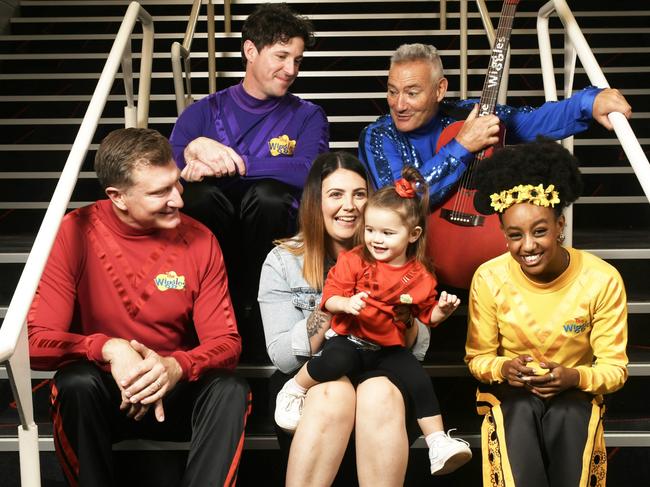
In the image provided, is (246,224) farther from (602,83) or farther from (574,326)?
(602,83)

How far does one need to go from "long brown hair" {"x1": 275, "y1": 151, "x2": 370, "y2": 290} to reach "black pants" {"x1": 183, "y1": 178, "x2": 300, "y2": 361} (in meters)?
0.18

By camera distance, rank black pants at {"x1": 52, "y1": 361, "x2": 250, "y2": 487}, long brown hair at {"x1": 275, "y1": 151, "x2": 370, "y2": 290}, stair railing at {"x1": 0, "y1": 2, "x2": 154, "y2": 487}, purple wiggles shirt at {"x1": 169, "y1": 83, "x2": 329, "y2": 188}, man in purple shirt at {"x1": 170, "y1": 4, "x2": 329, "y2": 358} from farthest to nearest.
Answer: purple wiggles shirt at {"x1": 169, "y1": 83, "x2": 329, "y2": 188} < man in purple shirt at {"x1": 170, "y1": 4, "x2": 329, "y2": 358} < long brown hair at {"x1": 275, "y1": 151, "x2": 370, "y2": 290} < black pants at {"x1": 52, "y1": 361, "x2": 250, "y2": 487} < stair railing at {"x1": 0, "y1": 2, "x2": 154, "y2": 487}

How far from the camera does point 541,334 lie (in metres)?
2.32

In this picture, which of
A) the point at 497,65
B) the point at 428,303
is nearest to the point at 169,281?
the point at 428,303

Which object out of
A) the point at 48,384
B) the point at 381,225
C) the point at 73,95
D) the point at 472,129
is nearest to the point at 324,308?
the point at 381,225

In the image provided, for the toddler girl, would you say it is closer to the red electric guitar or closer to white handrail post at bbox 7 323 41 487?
the red electric guitar

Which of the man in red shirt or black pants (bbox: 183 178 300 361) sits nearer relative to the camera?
the man in red shirt

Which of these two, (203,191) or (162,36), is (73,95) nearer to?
(162,36)

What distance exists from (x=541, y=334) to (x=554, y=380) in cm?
16

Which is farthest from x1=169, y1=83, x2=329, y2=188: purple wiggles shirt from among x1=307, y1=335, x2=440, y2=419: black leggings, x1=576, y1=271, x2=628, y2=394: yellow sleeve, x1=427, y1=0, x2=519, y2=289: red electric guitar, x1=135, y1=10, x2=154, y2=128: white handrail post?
x1=576, y1=271, x2=628, y2=394: yellow sleeve

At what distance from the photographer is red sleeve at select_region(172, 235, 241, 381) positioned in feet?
7.54

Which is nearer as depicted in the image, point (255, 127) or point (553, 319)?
point (553, 319)

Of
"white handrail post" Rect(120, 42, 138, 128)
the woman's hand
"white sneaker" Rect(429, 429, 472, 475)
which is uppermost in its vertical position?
"white handrail post" Rect(120, 42, 138, 128)

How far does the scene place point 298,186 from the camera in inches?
115
